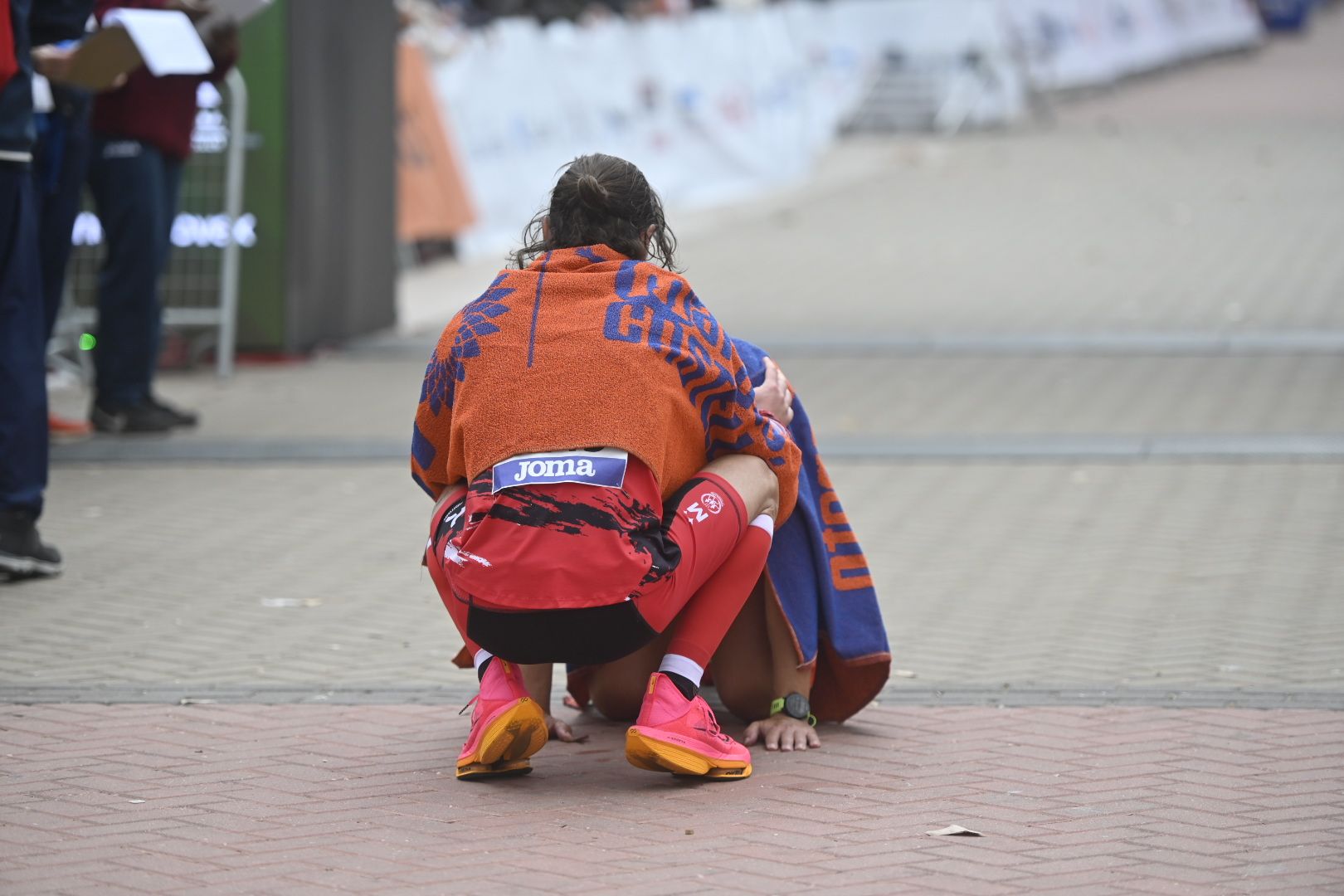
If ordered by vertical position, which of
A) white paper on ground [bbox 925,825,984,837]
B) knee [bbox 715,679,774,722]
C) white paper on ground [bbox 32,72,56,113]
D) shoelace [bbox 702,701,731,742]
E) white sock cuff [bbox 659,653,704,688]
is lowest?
knee [bbox 715,679,774,722]

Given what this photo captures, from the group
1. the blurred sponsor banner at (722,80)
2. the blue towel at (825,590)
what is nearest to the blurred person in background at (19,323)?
the blue towel at (825,590)

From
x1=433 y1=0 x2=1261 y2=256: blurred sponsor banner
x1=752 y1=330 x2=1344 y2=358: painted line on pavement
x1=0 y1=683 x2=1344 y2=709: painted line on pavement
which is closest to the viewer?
x1=0 y1=683 x2=1344 y2=709: painted line on pavement

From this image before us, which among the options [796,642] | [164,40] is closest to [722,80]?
[164,40]

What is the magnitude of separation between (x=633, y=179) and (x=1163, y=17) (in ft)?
103

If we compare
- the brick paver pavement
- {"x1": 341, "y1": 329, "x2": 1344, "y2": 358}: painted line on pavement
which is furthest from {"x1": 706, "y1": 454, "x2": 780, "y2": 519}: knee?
{"x1": 341, "y1": 329, "x2": 1344, "y2": 358}: painted line on pavement

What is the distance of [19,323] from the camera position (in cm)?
569

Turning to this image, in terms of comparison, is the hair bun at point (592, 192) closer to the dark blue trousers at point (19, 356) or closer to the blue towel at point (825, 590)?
the blue towel at point (825, 590)

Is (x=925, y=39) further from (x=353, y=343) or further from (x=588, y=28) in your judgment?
(x=353, y=343)

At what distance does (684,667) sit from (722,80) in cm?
1692

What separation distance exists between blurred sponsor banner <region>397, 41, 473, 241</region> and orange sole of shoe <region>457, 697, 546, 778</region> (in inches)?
Answer: 394

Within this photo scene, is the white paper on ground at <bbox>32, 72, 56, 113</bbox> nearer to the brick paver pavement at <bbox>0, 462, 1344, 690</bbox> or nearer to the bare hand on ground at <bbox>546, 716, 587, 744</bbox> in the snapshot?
the brick paver pavement at <bbox>0, 462, 1344, 690</bbox>

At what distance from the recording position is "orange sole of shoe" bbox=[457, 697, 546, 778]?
3883mm

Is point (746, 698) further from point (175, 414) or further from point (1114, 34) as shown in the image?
point (1114, 34)

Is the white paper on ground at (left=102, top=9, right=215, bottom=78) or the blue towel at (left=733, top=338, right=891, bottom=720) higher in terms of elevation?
the white paper on ground at (left=102, top=9, right=215, bottom=78)
